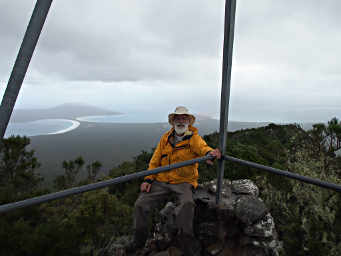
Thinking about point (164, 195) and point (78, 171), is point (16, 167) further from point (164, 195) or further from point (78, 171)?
point (164, 195)

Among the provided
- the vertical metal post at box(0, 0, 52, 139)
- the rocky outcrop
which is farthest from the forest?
the vertical metal post at box(0, 0, 52, 139)

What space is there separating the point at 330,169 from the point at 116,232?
4.02 meters

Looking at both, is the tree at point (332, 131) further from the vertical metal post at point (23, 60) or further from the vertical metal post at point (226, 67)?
the vertical metal post at point (23, 60)

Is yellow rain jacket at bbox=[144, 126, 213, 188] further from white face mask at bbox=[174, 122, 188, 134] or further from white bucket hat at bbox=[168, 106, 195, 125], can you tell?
white bucket hat at bbox=[168, 106, 195, 125]

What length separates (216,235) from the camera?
2225mm

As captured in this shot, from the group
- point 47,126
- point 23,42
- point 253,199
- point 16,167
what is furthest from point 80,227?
point 47,126

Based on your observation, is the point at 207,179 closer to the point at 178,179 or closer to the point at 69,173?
the point at 178,179

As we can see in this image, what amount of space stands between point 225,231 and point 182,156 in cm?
105

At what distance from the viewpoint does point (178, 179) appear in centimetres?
228

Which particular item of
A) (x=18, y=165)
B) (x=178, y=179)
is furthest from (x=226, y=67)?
(x=18, y=165)

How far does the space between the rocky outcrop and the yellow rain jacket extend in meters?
0.45

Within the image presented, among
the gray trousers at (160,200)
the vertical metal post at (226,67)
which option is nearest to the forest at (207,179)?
the gray trousers at (160,200)

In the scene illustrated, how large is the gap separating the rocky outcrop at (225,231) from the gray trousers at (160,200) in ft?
0.93

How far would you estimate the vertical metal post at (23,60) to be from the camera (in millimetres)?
797
